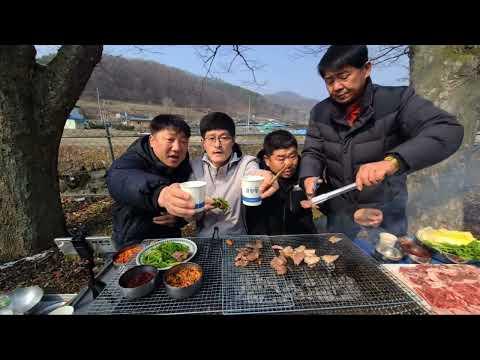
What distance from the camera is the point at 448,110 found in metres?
4.46

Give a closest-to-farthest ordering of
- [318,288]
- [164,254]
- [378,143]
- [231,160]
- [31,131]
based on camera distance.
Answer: [318,288]
[164,254]
[378,143]
[231,160]
[31,131]

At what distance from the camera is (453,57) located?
4.27 meters

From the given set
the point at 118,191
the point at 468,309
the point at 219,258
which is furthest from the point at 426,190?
the point at 118,191

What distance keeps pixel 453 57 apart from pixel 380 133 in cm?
342

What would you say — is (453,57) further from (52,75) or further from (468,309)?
(52,75)

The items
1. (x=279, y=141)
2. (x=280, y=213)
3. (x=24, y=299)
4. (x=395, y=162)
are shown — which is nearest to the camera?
(x=24, y=299)

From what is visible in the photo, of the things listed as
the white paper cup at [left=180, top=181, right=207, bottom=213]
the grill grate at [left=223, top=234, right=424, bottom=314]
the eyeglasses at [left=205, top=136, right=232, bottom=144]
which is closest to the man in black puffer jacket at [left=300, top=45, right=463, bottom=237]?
the grill grate at [left=223, top=234, right=424, bottom=314]

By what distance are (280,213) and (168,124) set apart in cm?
205

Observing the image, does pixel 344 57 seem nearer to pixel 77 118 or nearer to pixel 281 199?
pixel 281 199

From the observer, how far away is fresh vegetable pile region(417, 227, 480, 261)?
2227mm

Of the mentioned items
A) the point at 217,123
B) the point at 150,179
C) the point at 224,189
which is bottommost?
the point at 224,189

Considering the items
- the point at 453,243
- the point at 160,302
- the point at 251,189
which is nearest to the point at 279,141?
the point at 251,189

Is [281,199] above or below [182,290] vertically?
above

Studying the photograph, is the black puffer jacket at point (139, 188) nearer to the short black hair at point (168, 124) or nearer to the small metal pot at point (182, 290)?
the short black hair at point (168, 124)
